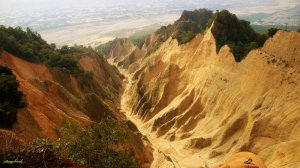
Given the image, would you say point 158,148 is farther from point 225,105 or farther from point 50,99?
point 50,99

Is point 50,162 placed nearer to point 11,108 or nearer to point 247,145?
point 11,108

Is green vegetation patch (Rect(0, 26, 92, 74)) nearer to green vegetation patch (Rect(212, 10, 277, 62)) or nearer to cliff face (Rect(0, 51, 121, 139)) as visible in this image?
cliff face (Rect(0, 51, 121, 139))

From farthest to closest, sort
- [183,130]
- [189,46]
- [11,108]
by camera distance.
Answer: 1. [189,46]
2. [183,130]
3. [11,108]

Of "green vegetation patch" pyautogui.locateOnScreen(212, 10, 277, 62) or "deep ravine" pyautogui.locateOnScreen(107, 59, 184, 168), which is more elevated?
"green vegetation patch" pyautogui.locateOnScreen(212, 10, 277, 62)

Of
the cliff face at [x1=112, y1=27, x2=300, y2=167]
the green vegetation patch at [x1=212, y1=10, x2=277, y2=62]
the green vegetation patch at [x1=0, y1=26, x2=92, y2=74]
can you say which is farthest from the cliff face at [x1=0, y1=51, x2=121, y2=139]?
the green vegetation patch at [x1=212, y1=10, x2=277, y2=62]

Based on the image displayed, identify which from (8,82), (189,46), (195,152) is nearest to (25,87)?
(8,82)

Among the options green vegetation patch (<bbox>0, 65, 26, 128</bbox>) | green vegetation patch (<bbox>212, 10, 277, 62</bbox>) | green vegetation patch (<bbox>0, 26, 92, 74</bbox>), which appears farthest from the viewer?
green vegetation patch (<bbox>0, 26, 92, 74</bbox>)

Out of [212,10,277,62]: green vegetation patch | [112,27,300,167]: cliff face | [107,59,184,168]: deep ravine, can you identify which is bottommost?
[107,59,184,168]: deep ravine
